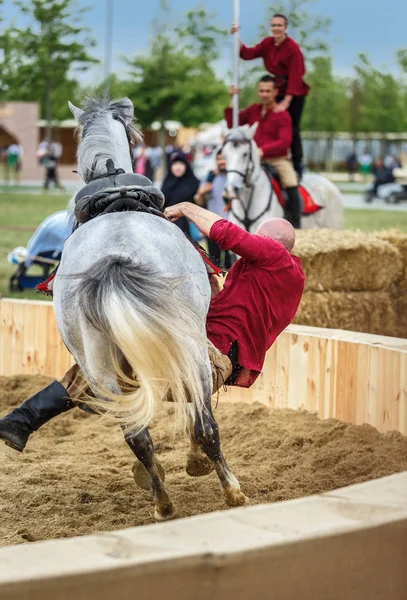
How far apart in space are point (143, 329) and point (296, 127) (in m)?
8.59

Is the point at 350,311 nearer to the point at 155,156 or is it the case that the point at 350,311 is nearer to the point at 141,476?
the point at 141,476

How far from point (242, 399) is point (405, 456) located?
6.22ft

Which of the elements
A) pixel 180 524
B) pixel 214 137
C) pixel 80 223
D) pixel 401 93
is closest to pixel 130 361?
→ pixel 80 223

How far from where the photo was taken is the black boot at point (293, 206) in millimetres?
12000

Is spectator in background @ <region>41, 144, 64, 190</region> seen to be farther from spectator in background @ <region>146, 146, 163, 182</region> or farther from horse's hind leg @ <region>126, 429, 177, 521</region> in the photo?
horse's hind leg @ <region>126, 429, 177, 521</region>

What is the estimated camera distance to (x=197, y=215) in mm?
4871

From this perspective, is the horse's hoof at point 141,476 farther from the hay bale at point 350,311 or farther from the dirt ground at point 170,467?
the hay bale at point 350,311

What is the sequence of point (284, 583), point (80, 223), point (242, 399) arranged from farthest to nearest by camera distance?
point (242, 399)
point (80, 223)
point (284, 583)

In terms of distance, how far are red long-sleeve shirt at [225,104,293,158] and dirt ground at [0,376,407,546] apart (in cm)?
554

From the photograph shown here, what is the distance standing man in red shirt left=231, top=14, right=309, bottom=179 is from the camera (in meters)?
11.7

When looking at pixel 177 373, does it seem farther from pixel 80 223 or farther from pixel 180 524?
pixel 180 524

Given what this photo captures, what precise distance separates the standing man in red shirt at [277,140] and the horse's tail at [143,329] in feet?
25.4

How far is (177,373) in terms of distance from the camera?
13.6 ft

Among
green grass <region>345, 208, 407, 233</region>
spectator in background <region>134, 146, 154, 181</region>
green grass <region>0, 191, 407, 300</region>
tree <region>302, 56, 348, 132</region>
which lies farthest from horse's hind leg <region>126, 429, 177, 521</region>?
tree <region>302, 56, 348, 132</region>
